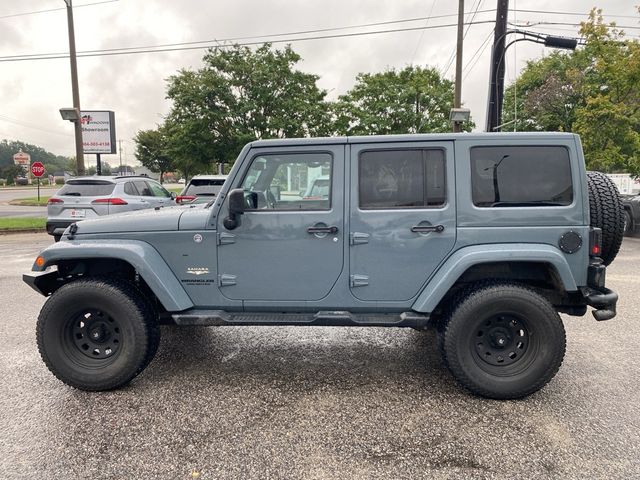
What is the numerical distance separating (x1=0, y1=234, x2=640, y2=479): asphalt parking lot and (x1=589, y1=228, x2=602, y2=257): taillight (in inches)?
43.6

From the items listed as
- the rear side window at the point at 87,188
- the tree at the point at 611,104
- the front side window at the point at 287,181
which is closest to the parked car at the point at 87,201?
the rear side window at the point at 87,188

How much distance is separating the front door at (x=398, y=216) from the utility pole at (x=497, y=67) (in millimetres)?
10782

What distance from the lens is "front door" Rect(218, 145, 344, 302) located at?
3.21 m

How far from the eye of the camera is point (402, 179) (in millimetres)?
3203

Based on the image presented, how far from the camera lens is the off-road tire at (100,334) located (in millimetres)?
3217

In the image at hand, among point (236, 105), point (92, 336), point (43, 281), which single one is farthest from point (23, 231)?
point (92, 336)

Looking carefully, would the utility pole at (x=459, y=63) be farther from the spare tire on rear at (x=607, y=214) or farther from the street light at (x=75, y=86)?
the street light at (x=75, y=86)

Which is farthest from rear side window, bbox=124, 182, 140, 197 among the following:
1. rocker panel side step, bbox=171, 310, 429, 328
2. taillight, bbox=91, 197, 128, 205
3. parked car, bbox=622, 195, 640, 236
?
parked car, bbox=622, 195, 640, 236

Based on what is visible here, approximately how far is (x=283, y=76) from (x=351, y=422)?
19109 millimetres

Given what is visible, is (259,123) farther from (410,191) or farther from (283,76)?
(410,191)

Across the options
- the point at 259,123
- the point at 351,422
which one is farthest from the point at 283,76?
the point at 351,422

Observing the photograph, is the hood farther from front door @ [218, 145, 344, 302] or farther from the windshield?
the windshield

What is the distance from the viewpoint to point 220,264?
328 cm

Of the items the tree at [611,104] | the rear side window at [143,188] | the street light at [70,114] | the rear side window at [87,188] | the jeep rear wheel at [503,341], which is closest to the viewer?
the jeep rear wheel at [503,341]
